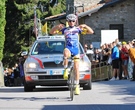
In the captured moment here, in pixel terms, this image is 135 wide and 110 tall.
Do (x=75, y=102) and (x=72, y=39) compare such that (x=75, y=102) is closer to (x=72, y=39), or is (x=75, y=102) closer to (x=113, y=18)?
(x=72, y=39)

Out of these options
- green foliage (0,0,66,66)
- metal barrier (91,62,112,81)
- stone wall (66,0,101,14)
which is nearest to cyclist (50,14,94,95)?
metal barrier (91,62,112,81)

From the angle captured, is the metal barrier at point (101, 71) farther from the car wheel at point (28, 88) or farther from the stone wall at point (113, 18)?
the stone wall at point (113, 18)

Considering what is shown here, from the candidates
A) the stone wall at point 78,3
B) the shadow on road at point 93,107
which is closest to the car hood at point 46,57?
the shadow on road at point 93,107

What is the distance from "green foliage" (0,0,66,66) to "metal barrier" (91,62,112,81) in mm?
33909

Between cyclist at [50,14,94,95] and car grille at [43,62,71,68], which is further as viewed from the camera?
car grille at [43,62,71,68]

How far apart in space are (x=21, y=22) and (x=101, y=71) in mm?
37906

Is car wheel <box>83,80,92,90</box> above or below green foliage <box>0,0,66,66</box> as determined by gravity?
below

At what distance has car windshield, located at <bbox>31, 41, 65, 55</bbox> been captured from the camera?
18734mm

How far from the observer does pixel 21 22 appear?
213 feet

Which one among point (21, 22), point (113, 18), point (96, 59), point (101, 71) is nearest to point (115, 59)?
point (101, 71)

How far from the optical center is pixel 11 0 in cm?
6588

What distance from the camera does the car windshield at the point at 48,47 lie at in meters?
18.7

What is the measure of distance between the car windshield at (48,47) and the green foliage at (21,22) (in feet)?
140

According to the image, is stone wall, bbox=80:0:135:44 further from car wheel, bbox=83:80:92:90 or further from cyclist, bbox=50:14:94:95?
cyclist, bbox=50:14:94:95
